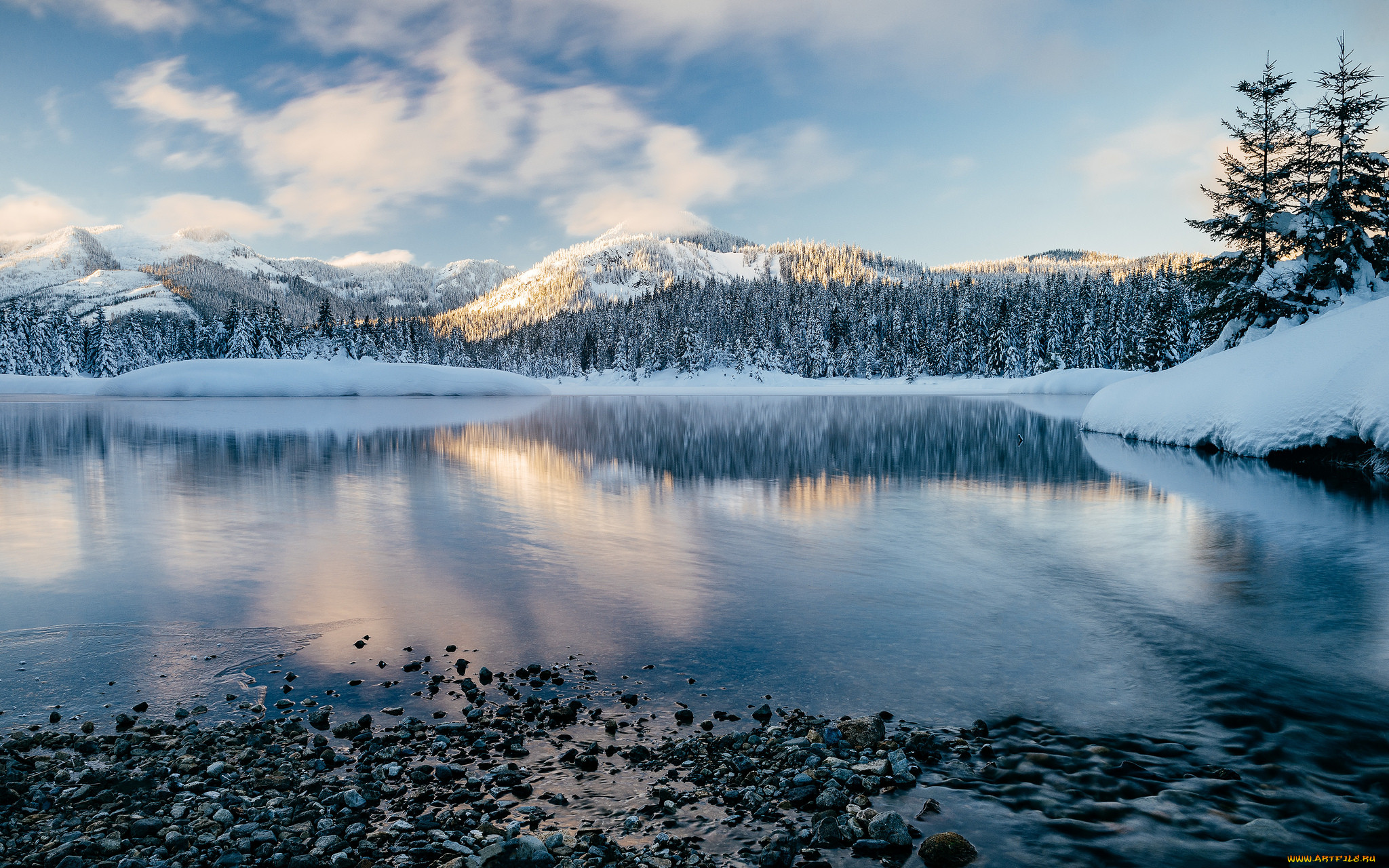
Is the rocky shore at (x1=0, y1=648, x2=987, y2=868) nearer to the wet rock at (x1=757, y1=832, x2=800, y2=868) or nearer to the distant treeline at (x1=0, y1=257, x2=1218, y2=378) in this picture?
the wet rock at (x1=757, y1=832, x2=800, y2=868)

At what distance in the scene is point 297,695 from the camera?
510 cm

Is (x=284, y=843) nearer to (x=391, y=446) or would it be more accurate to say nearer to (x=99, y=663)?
(x=99, y=663)

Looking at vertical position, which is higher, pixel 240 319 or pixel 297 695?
pixel 240 319

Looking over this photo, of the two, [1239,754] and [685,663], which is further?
[685,663]

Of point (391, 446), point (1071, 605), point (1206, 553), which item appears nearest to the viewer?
point (1071, 605)

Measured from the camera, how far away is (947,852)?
3.42 meters

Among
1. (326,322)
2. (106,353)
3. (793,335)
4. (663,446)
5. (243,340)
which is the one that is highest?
(793,335)

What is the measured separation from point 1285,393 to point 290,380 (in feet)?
204

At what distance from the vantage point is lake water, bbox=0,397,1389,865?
445 cm

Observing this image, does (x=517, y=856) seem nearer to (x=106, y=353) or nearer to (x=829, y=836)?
(x=829, y=836)

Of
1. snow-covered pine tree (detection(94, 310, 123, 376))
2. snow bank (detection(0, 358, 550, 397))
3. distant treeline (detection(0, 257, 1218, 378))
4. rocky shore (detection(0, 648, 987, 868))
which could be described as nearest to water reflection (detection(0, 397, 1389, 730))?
rocky shore (detection(0, 648, 987, 868))

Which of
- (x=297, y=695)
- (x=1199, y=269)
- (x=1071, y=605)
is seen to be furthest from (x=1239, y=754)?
(x=1199, y=269)

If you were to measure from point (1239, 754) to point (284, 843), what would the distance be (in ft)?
17.2

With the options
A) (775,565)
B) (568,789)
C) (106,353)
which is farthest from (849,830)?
(106,353)
